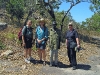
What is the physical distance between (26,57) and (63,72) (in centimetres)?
190

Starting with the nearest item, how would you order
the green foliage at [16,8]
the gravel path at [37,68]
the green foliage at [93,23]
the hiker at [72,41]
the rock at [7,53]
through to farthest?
the gravel path at [37,68] < the hiker at [72,41] < the rock at [7,53] < the green foliage at [16,8] < the green foliage at [93,23]

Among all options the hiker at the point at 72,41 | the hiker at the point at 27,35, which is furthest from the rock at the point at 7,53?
the hiker at the point at 72,41

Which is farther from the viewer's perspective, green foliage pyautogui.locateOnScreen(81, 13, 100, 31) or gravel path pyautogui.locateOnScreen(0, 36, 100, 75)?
green foliage pyautogui.locateOnScreen(81, 13, 100, 31)

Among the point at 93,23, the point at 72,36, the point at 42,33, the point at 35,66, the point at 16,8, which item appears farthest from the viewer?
the point at 93,23

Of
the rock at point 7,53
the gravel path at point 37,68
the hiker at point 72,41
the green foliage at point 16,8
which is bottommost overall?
the gravel path at point 37,68

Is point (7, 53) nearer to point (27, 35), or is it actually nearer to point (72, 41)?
point (27, 35)

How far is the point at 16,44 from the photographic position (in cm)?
1311

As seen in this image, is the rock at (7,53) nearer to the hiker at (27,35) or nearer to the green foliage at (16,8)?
the hiker at (27,35)

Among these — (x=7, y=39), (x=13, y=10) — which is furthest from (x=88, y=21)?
(x=7, y=39)

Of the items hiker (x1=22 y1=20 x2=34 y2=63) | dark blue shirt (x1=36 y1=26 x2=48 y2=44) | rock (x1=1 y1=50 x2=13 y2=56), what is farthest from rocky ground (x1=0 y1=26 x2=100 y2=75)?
dark blue shirt (x1=36 y1=26 x2=48 y2=44)

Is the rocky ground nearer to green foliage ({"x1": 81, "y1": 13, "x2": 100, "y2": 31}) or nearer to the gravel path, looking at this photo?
the gravel path

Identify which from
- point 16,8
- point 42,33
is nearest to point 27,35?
point 42,33

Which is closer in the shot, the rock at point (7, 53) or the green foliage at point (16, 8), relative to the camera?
the rock at point (7, 53)

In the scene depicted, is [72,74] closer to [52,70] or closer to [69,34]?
[52,70]
